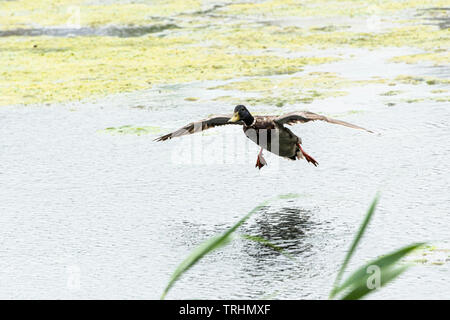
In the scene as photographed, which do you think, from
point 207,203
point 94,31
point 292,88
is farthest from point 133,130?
point 94,31

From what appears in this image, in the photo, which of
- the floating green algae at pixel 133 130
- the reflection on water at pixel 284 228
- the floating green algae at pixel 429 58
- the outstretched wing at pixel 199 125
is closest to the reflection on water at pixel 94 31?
the floating green algae at pixel 429 58

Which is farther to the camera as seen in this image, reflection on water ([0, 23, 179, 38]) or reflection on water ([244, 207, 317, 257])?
reflection on water ([0, 23, 179, 38])

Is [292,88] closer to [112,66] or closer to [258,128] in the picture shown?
[112,66]

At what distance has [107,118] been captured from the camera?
1608cm

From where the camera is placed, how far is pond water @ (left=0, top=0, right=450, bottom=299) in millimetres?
8273

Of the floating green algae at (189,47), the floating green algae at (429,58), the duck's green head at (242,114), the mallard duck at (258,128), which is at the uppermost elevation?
the duck's green head at (242,114)

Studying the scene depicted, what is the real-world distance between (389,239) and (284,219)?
3.99ft

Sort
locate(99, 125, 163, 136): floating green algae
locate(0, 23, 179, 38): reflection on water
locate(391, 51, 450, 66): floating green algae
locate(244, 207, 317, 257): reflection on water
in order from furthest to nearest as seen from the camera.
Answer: locate(0, 23, 179, 38): reflection on water → locate(391, 51, 450, 66): floating green algae → locate(99, 125, 163, 136): floating green algae → locate(244, 207, 317, 257): reflection on water

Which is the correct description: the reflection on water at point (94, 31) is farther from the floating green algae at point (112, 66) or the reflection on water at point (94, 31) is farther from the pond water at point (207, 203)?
the pond water at point (207, 203)

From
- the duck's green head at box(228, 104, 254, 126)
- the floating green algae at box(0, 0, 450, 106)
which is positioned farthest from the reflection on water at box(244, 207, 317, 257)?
the floating green algae at box(0, 0, 450, 106)

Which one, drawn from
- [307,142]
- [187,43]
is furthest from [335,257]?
[187,43]

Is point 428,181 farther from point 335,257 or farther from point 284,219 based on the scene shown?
point 335,257

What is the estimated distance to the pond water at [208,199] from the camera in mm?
8273

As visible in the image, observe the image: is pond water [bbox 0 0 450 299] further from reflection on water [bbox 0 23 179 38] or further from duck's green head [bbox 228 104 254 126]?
reflection on water [bbox 0 23 179 38]
